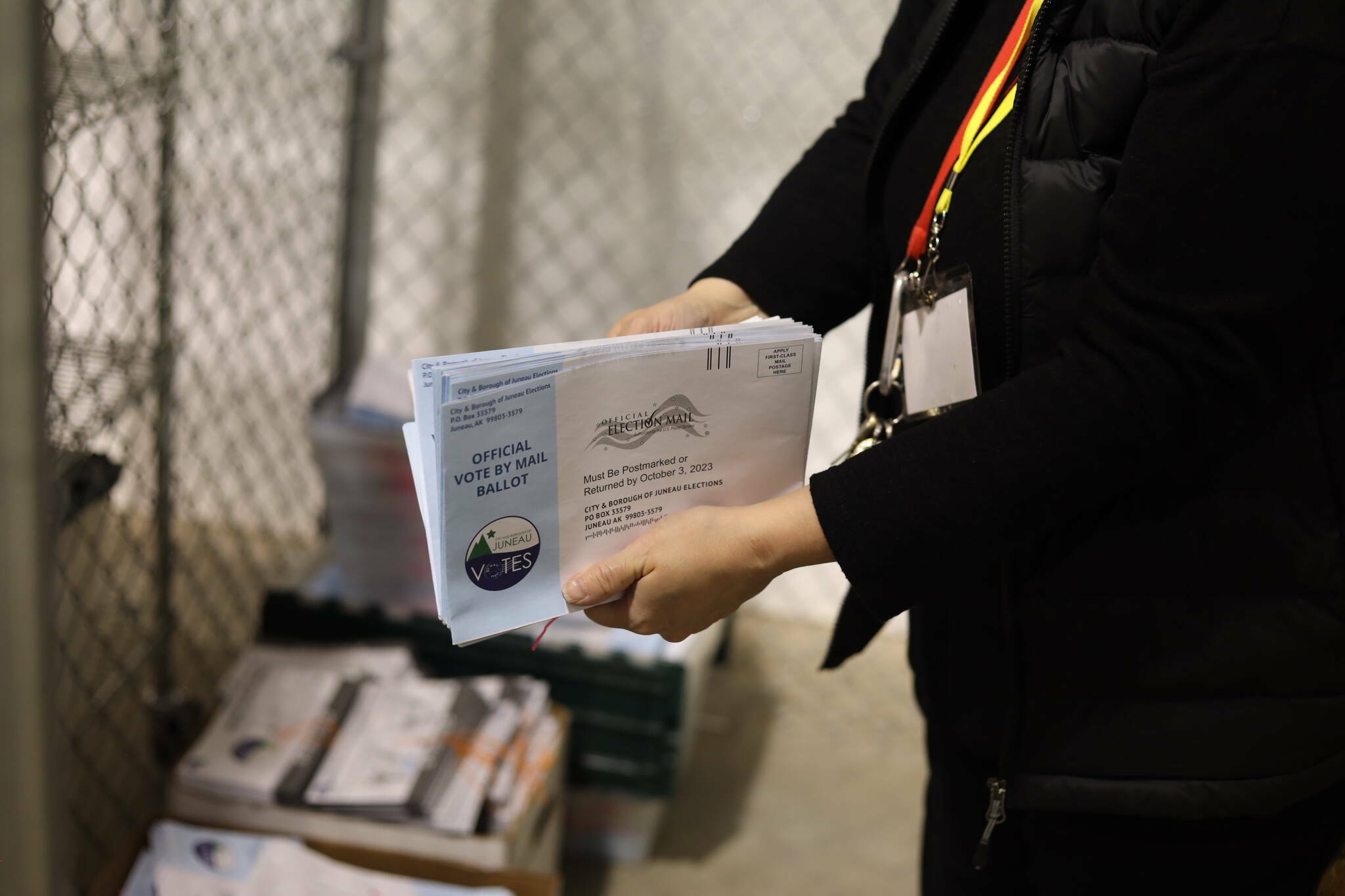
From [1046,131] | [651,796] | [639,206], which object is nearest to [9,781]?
[1046,131]

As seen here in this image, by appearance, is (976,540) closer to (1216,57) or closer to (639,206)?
(1216,57)

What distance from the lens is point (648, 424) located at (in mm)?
689

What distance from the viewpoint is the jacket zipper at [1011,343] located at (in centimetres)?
64

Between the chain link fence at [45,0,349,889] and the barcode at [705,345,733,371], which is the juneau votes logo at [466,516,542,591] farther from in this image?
the chain link fence at [45,0,349,889]

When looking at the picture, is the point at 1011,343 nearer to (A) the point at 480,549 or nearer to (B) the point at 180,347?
(A) the point at 480,549

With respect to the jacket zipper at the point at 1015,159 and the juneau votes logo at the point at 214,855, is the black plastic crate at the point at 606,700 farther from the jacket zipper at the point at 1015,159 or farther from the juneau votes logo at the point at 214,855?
the jacket zipper at the point at 1015,159

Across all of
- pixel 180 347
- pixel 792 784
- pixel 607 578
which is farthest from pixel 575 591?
pixel 792 784

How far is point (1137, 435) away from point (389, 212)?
5.78 ft

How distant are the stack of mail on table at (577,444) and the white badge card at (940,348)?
0.08m

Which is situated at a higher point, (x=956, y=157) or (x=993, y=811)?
(x=956, y=157)

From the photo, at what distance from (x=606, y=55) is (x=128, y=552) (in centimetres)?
134

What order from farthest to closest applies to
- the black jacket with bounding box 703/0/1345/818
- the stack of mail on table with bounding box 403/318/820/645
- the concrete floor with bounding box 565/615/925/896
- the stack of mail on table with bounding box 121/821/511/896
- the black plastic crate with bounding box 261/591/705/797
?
the concrete floor with bounding box 565/615/925/896 → the black plastic crate with bounding box 261/591/705/797 → the stack of mail on table with bounding box 121/821/511/896 → the stack of mail on table with bounding box 403/318/820/645 → the black jacket with bounding box 703/0/1345/818

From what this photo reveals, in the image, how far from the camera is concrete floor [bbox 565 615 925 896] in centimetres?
163

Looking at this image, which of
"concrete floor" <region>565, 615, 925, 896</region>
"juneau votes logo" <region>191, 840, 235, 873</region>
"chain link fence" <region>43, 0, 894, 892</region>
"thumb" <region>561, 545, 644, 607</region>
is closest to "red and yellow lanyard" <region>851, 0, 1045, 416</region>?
"thumb" <region>561, 545, 644, 607</region>
